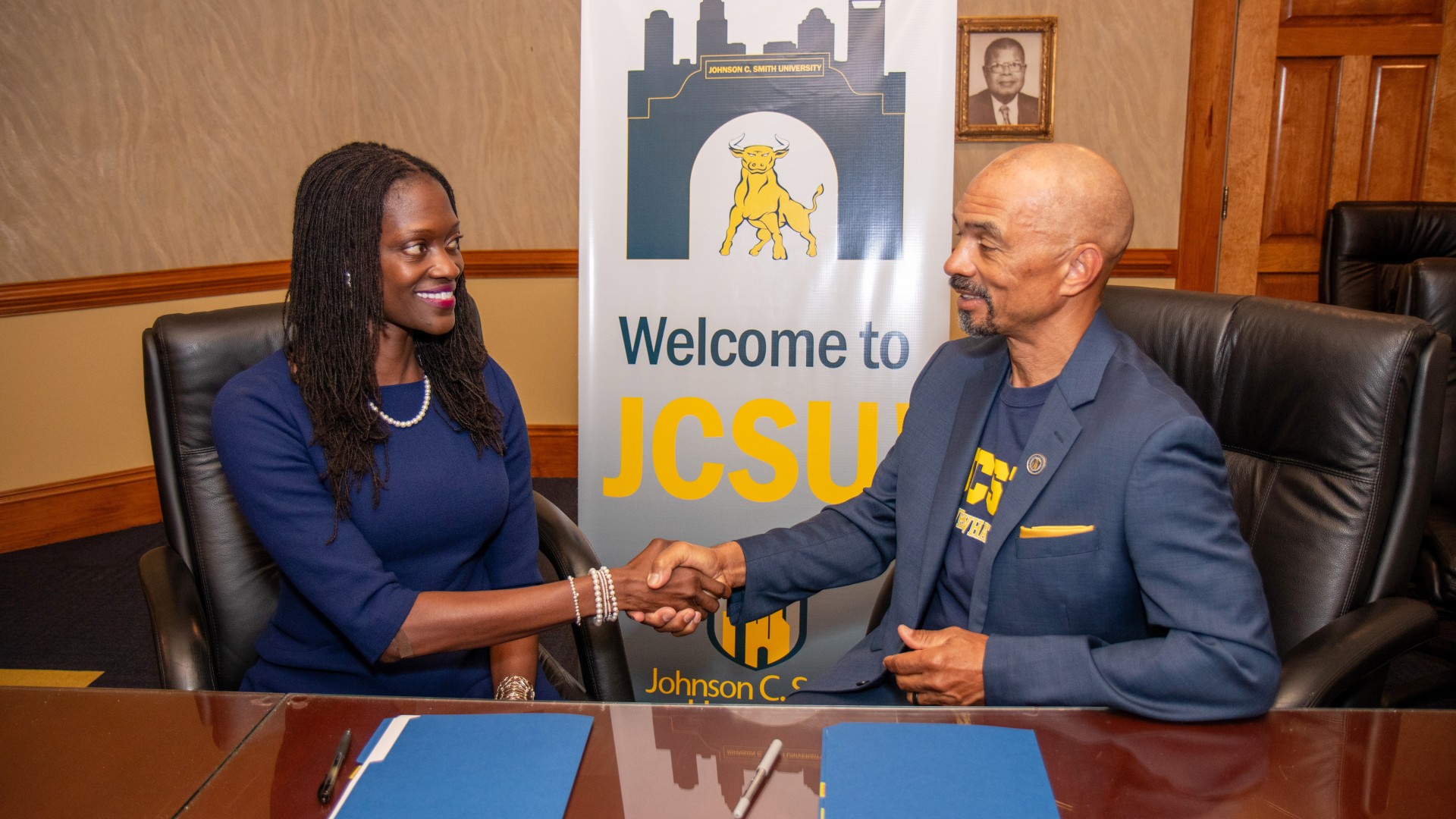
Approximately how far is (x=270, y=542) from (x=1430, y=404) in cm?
173

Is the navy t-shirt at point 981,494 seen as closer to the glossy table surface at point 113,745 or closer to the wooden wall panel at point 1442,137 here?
the glossy table surface at point 113,745

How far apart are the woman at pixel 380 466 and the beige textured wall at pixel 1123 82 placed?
2997 mm

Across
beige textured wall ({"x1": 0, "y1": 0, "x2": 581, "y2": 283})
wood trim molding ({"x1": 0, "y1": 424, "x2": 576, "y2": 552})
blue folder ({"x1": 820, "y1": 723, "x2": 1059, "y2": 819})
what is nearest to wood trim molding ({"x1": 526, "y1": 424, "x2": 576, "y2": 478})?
beige textured wall ({"x1": 0, "y1": 0, "x2": 581, "y2": 283})

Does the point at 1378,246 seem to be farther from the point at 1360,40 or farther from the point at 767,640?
the point at 767,640

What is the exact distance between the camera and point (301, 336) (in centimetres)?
163

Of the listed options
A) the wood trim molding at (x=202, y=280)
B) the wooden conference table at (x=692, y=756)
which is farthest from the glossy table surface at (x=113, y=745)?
the wood trim molding at (x=202, y=280)

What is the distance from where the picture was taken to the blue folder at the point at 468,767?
960mm

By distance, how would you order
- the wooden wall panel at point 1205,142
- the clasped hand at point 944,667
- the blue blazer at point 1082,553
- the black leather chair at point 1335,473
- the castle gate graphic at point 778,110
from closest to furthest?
1. the blue blazer at point 1082,553
2. the clasped hand at point 944,667
3. the black leather chair at point 1335,473
4. the castle gate graphic at point 778,110
5. the wooden wall panel at point 1205,142

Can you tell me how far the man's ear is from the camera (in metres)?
1.53

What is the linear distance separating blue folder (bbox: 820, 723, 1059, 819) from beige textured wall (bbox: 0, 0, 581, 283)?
393cm

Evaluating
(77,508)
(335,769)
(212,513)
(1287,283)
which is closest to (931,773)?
(335,769)

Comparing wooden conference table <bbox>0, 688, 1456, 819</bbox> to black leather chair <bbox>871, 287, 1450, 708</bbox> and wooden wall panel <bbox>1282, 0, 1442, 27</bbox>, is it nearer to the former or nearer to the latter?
black leather chair <bbox>871, 287, 1450, 708</bbox>

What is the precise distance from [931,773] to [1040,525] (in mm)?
535

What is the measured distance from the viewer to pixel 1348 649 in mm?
1403
